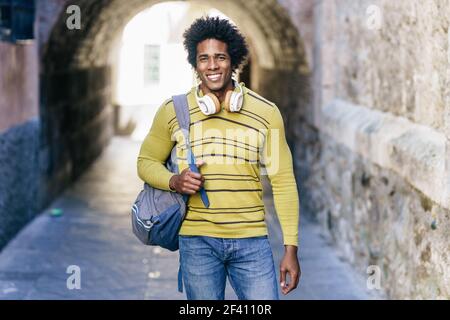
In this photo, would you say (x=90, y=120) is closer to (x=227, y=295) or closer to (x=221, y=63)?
(x=227, y=295)

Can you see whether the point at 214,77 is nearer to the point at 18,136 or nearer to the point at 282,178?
the point at 282,178

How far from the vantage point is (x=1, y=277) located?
6715 mm

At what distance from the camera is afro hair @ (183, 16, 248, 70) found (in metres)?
3.62

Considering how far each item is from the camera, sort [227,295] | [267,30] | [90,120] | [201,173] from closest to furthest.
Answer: [201,173]
[227,295]
[267,30]
[90,120]

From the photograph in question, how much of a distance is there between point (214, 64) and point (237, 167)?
0.41 meters

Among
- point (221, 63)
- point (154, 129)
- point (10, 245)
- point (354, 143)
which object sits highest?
point (221, 63)

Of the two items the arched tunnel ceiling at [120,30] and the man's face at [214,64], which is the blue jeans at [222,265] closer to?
the man's face at [214,64]

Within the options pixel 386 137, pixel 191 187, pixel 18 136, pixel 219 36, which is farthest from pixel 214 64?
pixel 18 136

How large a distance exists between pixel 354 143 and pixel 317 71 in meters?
1.91

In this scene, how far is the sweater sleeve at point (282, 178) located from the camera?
3.51 metres

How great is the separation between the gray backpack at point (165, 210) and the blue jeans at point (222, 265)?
71 millimetres

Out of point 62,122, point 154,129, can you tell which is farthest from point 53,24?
point 154,129

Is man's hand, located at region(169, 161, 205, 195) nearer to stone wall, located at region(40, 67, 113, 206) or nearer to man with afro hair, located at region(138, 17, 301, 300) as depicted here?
man with afro hair, located at region(138, 17, 301, 300)

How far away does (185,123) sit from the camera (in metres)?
3.52
